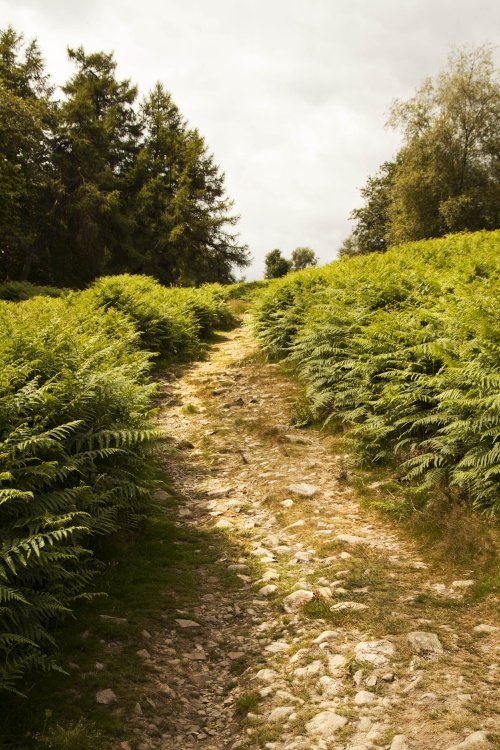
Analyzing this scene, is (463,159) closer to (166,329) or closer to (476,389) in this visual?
(166,329)

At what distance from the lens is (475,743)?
2.96 m

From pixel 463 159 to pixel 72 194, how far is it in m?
30.7

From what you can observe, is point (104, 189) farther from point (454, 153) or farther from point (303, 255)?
point (303, 255)

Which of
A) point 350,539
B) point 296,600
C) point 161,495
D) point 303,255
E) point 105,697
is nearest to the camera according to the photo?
point 105,697

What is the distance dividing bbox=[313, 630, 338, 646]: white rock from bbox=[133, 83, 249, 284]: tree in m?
42.4

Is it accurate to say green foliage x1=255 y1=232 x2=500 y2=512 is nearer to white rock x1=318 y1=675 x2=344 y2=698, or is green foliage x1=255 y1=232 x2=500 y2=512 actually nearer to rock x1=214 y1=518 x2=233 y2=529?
rock x1=214 y1=518 x2=233 y2=529

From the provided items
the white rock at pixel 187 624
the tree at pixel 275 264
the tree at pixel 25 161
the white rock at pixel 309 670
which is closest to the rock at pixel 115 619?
the white rock at pixel 187 624

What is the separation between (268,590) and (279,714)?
1641mm

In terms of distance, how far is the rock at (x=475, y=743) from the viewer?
2.93 meters

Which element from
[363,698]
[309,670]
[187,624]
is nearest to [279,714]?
[309,670]

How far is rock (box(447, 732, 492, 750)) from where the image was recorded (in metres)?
2.93

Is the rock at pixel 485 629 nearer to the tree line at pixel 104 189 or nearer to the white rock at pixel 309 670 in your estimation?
the white rock at pixel 309 670

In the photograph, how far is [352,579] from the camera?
A: 525cm

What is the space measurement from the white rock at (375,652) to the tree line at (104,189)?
33147 mm
